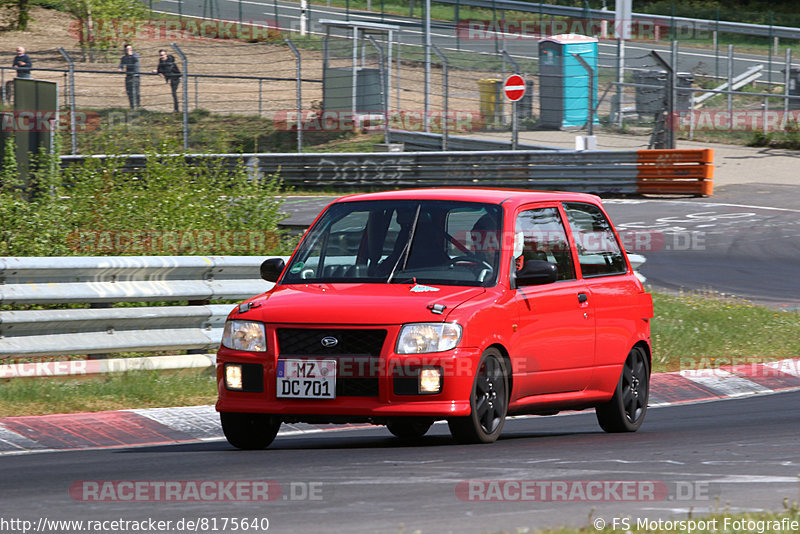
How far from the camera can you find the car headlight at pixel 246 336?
770 cm

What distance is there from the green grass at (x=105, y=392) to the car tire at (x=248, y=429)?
1.72 m

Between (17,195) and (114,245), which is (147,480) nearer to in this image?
(114,245)

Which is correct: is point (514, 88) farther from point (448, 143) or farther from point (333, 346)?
point (333, 346)

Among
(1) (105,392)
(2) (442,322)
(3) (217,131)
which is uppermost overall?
(3) (217,131)

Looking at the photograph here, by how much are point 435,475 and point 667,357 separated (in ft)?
22.5

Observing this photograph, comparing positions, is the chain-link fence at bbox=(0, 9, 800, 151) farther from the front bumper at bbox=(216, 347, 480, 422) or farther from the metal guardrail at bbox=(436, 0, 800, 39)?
the front bumper at bbox=(216, 347, 480, 422)

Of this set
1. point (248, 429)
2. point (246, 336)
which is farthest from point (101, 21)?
point (246, 336)

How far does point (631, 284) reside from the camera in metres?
9.55

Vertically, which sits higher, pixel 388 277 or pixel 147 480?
pixel 388 277

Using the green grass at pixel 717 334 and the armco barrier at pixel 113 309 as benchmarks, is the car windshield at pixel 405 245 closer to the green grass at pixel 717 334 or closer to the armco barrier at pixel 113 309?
the armco barrier at pixel 113 309

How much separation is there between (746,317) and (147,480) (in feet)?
32.0

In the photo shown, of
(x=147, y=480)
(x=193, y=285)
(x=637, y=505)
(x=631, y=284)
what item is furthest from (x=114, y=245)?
(x=637, y=505)

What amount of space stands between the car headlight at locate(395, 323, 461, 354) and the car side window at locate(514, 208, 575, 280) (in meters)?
1.16

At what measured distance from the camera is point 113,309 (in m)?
10.1
